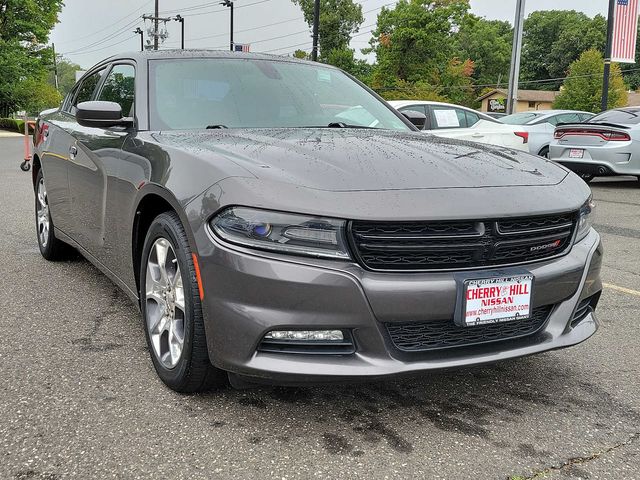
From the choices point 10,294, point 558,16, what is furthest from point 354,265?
point 558,16

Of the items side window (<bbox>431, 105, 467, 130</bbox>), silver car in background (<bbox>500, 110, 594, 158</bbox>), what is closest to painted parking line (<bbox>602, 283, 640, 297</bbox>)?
side window (<bbox>431, 105, 467, 130</bbox>)

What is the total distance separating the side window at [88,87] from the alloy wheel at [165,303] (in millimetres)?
2029

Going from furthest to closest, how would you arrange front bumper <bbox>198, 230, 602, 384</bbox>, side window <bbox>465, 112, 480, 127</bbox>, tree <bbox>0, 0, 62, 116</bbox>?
tree <bbox>0, 0, 62, 116</bbox> → side window <bbox>465, 112, 480, 127</bbox> → front bumper <bbox>198, 230, 602, 384</bbox>

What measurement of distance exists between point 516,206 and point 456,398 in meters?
0.86

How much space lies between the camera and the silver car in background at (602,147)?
10516 millimetres

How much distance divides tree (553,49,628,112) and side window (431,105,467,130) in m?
45.2

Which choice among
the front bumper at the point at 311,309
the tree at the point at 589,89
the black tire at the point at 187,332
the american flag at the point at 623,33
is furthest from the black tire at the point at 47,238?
the tree at the point at 589,89

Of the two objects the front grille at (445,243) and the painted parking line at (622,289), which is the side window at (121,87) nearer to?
the front grille at (445,243)

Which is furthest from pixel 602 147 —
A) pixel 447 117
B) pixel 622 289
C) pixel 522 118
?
pixel 622 289

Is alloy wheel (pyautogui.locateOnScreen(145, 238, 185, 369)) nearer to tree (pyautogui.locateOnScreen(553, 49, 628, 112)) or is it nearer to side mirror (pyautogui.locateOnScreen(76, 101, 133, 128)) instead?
side mirror (pyautogui.locateOnScreen(76, 101, 133, 128))

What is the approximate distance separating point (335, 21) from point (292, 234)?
7228cm

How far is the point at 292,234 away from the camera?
2270 millimetres

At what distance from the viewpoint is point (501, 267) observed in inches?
95.7

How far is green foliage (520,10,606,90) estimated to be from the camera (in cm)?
8931
